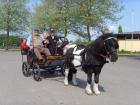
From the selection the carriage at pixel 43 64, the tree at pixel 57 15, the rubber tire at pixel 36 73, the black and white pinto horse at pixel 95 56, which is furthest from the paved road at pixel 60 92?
the tree at pixel 57 15

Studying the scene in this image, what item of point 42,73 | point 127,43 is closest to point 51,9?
point 127,43

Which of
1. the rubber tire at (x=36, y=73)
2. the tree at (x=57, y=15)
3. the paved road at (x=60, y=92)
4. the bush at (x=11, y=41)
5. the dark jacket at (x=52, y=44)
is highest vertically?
the tree at (x=57, y=15)

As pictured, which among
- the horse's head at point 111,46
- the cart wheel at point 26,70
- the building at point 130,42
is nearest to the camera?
the horse's head at point 111,46

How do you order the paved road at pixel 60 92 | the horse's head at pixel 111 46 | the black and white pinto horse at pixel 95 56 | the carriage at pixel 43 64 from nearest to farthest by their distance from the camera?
the paved road at pixel 60 92 < the horse's head at pixel 111 46 < the black and white pinto horse at pixel 95 56 < the carriage at pixel 43 64

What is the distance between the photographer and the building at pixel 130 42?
59.1 meters

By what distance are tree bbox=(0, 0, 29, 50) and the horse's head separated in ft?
160

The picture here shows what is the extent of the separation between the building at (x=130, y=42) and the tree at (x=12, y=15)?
47.8 feet

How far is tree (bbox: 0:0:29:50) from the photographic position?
58812 millimetres

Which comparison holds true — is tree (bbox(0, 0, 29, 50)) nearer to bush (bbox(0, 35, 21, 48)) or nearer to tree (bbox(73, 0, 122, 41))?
bush (bbox(0, 35, 21, 48))

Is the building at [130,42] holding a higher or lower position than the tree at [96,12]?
lower

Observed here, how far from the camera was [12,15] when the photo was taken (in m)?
59.6

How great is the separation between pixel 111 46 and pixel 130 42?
162 ft

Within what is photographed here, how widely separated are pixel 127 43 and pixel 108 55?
49703mm

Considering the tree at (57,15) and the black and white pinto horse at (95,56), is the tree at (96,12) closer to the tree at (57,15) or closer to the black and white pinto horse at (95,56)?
the tree at (57,15)
